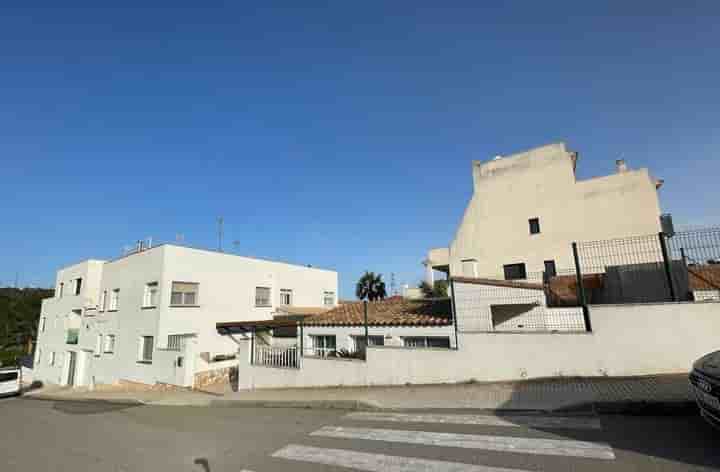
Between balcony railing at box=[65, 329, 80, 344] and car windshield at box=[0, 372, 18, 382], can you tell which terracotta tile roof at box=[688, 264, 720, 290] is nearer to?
balcony railing at box=[65, 329, 80, 344]

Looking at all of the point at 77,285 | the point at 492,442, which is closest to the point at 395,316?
the point at 492,442

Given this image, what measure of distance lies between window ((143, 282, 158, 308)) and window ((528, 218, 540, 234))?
927 inches

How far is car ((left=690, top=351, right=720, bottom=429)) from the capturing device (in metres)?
3.92

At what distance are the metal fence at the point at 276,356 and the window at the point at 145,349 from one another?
849 centimetres

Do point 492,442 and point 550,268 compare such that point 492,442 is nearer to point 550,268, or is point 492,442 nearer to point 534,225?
point 550,268

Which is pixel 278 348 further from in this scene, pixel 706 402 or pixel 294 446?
pixel 706 402

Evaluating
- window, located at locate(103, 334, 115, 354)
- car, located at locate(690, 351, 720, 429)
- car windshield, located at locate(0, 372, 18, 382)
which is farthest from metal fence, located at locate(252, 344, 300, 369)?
car windshield, located at locate(0, 372, 18, 382)

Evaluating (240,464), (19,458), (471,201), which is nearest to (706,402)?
(240,464)

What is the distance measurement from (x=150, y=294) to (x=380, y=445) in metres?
18.1

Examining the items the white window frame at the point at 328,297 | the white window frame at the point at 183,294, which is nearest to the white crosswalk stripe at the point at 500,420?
the white window frame at the point at 183,294

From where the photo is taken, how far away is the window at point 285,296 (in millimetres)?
25078

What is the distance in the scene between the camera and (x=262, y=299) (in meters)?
23.4

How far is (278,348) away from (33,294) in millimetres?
73298

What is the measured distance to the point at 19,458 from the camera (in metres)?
6.42
